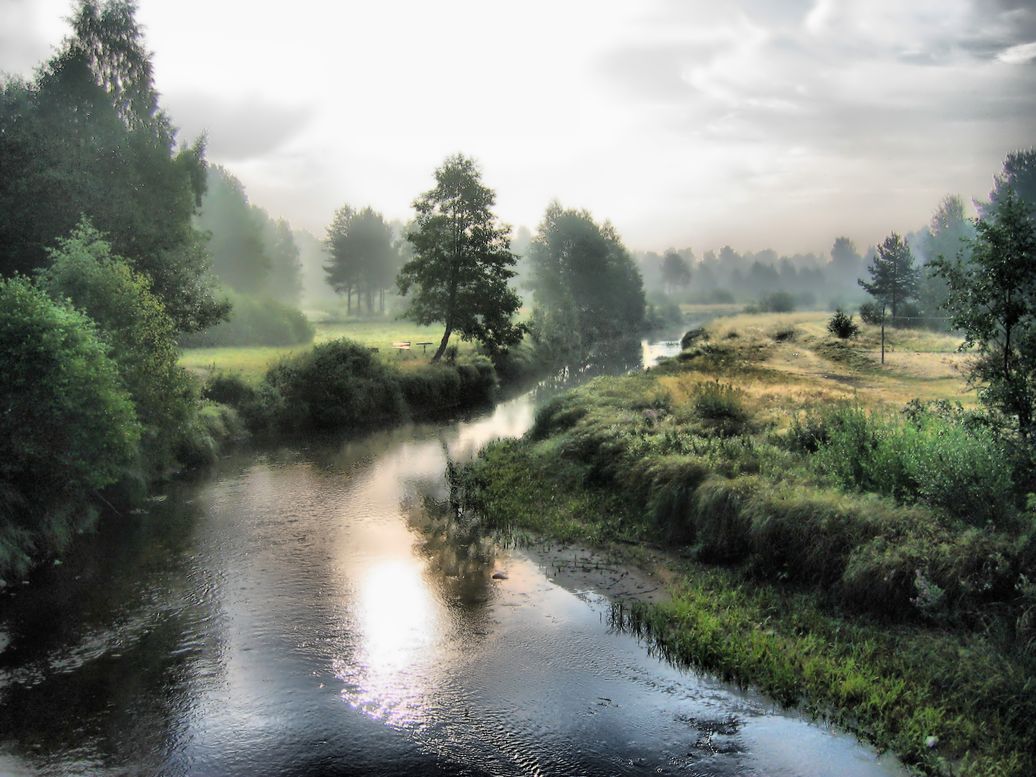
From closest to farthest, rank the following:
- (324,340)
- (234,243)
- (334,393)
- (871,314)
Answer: (334,393)
(324,340)
(871,314)
(234,243)

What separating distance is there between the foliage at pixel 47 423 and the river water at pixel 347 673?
1003 millimetres

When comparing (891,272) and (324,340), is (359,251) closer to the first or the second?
(324,340)

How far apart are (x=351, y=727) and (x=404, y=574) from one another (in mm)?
5560

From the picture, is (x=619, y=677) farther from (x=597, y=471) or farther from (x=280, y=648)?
(x=597, y=471)

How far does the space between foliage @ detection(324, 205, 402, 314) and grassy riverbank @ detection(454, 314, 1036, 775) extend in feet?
225

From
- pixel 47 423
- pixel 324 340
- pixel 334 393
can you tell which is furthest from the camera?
pixel 324 340

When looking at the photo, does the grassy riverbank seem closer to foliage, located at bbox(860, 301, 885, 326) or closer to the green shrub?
the green shrub

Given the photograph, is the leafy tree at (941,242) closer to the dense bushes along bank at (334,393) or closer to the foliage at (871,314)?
the foliage at (871,314)


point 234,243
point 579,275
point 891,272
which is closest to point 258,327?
point 234,243

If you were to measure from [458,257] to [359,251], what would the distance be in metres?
42.0

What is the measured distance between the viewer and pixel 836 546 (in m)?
12.6

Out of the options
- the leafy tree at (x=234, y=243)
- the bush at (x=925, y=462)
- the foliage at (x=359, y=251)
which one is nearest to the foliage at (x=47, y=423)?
the bush at (x=925, y=462)

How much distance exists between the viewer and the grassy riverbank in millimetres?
9359

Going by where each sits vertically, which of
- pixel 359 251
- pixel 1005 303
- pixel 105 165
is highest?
pixel 359 251
